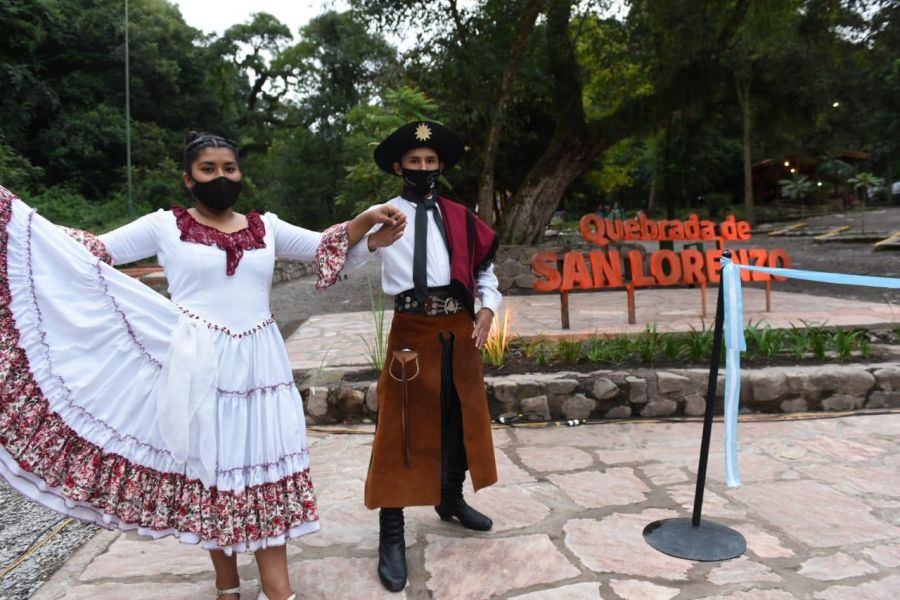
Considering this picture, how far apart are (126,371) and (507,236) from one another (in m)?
11.2

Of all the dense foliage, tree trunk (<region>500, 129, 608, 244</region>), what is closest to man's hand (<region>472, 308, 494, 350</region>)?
the dense foliage

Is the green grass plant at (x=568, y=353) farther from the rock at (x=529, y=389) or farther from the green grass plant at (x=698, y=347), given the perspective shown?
the green grass plant at (x=698, y=347)

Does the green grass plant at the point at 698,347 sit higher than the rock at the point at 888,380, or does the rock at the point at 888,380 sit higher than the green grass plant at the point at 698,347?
the green grass plant at the point at 698,347

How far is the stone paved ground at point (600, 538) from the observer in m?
2.65

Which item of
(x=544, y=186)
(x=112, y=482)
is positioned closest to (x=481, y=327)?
(x=112, y=482)

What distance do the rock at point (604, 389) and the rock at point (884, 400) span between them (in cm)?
195

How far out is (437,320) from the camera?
286 cm

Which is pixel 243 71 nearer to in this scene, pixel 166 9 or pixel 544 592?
pixel 166 9

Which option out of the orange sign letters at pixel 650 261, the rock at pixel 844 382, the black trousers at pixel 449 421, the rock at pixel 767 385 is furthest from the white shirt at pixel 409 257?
the orange sign letters at pixel 650 261

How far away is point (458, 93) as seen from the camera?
40.8 ft

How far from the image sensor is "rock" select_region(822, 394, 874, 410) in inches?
194

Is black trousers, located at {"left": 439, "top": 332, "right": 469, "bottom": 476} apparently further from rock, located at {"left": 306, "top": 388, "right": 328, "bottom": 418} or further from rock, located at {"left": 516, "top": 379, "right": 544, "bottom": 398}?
rock, located at {"left": 306, "top": 388, "right": 328, "bottom": 418}

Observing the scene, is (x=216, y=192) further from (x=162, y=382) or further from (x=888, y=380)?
(x=888, y=380)

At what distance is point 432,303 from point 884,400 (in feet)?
13.2
